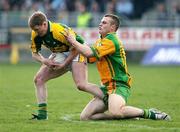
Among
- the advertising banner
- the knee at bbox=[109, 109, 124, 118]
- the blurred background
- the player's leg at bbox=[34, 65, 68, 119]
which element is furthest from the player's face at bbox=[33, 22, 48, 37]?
the blurred background

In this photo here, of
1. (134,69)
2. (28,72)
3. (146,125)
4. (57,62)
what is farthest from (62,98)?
(134,69)

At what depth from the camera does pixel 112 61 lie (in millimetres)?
11719

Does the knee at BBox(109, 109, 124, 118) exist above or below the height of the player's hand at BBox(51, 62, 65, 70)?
below

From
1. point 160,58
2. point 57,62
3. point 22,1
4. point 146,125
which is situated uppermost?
point 22,1

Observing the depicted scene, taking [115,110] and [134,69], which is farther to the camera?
[134,69]

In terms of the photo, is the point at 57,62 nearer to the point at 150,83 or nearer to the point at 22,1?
the point at 150,83

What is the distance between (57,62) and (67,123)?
1.19 meters

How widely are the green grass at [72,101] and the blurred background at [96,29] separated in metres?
2.79

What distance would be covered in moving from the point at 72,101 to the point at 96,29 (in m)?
14.9

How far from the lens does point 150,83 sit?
20.8 meters

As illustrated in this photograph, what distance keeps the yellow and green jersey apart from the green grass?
3.91 ft

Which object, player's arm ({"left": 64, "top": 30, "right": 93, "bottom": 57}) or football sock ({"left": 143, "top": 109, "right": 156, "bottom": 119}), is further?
football sock ({"left": 143, "top": 109, "right": 156, "bottom": 119})

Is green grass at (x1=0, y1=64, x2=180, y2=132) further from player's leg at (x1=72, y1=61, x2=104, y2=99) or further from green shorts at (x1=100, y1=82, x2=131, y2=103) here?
player's leg at (x1=72, y1=61, x2=104, y2=99)

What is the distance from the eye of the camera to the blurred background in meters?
30.1
